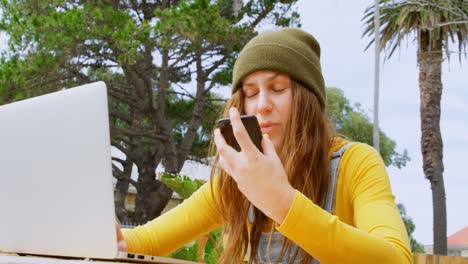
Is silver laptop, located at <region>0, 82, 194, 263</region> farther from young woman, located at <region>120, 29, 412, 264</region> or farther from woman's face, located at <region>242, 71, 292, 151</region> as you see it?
woman's face, located at <region>242, 71, 292, 151</region>

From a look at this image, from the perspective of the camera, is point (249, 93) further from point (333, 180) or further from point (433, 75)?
point (433, 75)

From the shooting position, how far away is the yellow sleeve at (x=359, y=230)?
1128 millimetres

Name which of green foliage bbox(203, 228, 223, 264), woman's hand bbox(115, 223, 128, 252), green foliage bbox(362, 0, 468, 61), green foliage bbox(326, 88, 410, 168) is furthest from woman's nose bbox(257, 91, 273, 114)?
green foliage bbox(326, 88, 410, 168)

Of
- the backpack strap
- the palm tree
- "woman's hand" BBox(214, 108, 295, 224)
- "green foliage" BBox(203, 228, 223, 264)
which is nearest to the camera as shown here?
"woman's hand" BBox(214, 108, 295, 224)

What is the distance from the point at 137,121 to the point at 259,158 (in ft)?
53.2

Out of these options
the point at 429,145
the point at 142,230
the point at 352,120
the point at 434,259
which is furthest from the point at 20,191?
the point at 352,120

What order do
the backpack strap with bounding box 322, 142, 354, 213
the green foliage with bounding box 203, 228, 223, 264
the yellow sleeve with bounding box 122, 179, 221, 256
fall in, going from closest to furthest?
1. the backpack strap with bounding box 322, 142, 354, 213
2. the yellow sleeve with bounding box 122, 179, 221, 256
3. the green foliage with bounding box 203, 228, 223, 264

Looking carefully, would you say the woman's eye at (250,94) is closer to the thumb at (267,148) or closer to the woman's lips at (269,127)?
the woman's lips at (269,127)

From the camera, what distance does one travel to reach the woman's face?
1.54 m

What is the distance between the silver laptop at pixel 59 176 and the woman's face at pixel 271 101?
1.47ft

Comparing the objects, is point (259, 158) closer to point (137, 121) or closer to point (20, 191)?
point (20, 191)

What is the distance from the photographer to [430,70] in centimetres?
1537

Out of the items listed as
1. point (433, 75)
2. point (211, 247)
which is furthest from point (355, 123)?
point (211, 247)

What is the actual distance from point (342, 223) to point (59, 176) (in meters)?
0.52
